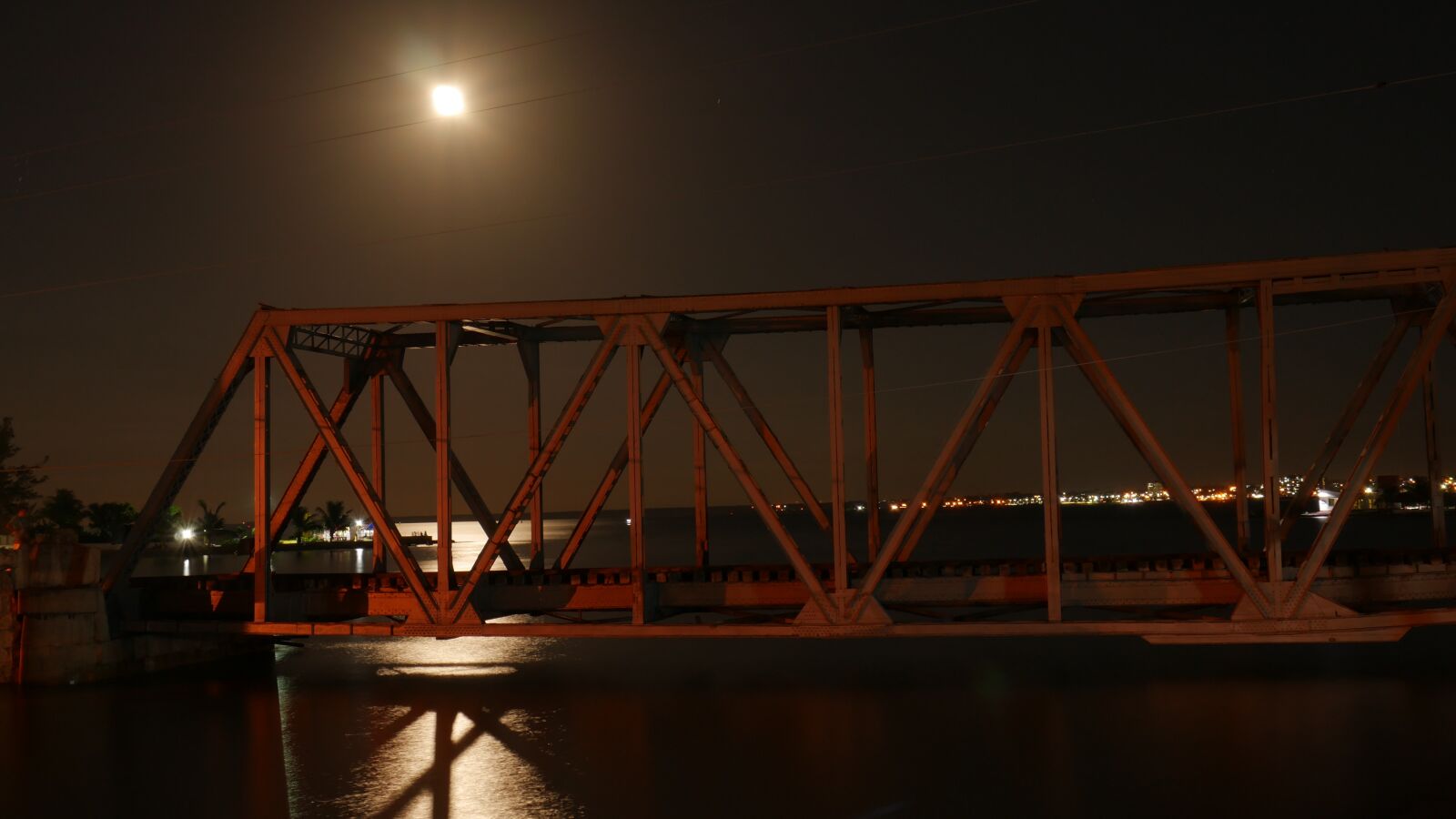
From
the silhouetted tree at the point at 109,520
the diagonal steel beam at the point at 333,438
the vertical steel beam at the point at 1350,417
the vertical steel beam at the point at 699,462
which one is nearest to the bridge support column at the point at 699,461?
the vertical steel beam at the point at 699,462

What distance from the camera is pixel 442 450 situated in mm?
23234

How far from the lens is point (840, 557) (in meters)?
21.3

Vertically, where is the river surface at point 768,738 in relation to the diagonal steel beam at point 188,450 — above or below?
below

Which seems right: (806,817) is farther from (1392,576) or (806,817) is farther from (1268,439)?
(1392,576)

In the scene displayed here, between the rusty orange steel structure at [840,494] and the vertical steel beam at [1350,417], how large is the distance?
0.05 metres

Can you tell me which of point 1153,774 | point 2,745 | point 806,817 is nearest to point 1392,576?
point 1153,774

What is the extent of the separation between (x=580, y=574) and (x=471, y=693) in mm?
4344

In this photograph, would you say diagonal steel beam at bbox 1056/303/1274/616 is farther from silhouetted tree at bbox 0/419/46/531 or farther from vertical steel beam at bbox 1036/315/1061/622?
silhouetted tree at bbox 0/419/46/531

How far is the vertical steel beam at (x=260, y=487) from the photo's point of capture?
2412cm

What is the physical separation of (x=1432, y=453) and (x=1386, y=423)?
4036 millimetres

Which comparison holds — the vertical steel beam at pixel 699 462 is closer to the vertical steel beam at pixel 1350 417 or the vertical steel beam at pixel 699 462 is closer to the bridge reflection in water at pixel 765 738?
the bridge reflection in water at pixel 765 738

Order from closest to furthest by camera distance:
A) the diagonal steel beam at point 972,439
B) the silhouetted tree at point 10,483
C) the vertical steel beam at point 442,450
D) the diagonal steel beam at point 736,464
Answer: the diagonal steel beam at point 736,464 → the diagonal steel beam at point 972,439 → the vertical steel beam at point 442,450 → the silhouetted tree at point 10,483

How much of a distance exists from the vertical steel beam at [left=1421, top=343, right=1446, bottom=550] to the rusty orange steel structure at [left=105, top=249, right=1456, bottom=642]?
0.06m

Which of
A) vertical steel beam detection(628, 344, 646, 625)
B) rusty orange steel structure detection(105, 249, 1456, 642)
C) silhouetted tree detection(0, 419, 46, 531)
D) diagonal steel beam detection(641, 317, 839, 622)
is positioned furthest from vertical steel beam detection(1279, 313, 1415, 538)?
silhouetted tree detection(0, 419, 46, 531)
